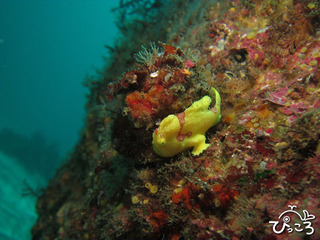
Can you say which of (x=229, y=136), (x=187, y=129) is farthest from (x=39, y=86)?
(x=229, y=136)

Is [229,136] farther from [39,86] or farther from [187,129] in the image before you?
[39,86]

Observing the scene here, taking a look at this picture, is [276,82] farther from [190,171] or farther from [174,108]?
[190,171]

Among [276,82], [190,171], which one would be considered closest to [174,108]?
[190,171]

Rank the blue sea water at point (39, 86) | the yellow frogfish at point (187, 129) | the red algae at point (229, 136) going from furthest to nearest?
1. the blue sea water at point (39, 86)
2. the yellow frogfish at point (187, 129)
3. the red algae at point (229, 136)

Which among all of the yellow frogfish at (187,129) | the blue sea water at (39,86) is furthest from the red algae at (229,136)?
the blue sea water at (39,86)

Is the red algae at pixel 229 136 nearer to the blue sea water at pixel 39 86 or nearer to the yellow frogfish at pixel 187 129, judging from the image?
the yellow frogfish at pixel 187 129

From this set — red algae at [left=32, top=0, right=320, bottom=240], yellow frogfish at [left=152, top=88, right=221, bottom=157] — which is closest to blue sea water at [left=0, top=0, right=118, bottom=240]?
red algae at [left=32, top=0, right=320, bottom=240]

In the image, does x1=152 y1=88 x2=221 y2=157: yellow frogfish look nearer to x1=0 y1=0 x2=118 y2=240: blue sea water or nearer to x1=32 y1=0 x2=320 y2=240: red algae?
x1=32 y1=0 x2=320 y2=240: red algae

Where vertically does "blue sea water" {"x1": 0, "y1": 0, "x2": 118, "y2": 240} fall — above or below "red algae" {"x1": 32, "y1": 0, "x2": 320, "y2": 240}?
above
